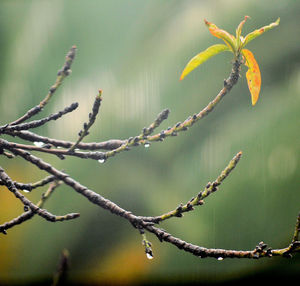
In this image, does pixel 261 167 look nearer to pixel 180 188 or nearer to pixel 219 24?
pixel 180 188

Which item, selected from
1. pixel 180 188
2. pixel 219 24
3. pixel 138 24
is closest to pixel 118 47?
Answer: pixel 138 24

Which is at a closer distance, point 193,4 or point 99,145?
point 99,145

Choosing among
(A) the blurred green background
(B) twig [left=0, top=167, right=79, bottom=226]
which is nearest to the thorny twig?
(B) twig [left=0, top=167, right=79, bottom=226]

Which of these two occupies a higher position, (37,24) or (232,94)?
(37,24)

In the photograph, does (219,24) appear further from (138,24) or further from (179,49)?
(138,24)

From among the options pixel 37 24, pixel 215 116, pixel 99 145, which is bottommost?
pixel 99 145

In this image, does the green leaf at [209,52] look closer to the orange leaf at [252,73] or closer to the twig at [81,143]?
the orange leaf at [252,73]
